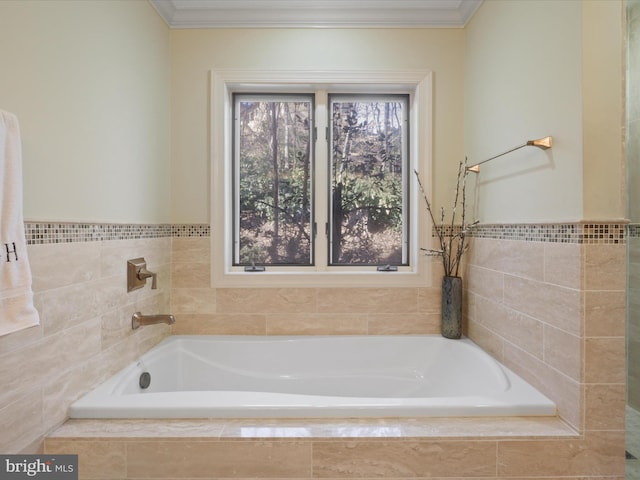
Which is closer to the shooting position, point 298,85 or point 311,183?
point 298,85

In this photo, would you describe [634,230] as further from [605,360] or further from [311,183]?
[311,183]

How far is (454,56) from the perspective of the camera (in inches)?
83.0

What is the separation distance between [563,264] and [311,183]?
1494 mm

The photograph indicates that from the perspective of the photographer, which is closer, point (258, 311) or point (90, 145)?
point (90, 145)

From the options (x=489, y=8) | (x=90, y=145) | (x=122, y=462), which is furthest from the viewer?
(x=489, y=8)

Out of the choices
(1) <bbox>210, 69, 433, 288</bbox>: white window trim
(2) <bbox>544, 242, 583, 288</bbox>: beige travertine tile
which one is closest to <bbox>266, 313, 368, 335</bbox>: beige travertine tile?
(1) <bbox>210, 69, 433, 288</bbox>: white window trim

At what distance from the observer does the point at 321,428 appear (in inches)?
46.3

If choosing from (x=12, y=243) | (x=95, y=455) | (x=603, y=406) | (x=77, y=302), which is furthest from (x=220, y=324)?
(x=603, y=406)

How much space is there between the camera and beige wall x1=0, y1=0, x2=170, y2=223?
1.10 m

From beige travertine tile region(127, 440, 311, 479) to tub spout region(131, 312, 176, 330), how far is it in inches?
25.4

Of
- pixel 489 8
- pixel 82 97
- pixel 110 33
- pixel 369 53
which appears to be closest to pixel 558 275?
pixel 489 8

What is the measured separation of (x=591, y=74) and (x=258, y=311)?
75.7 inches

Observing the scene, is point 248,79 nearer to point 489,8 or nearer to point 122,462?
point 489,8

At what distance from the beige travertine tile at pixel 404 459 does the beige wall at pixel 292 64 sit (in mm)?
1394
